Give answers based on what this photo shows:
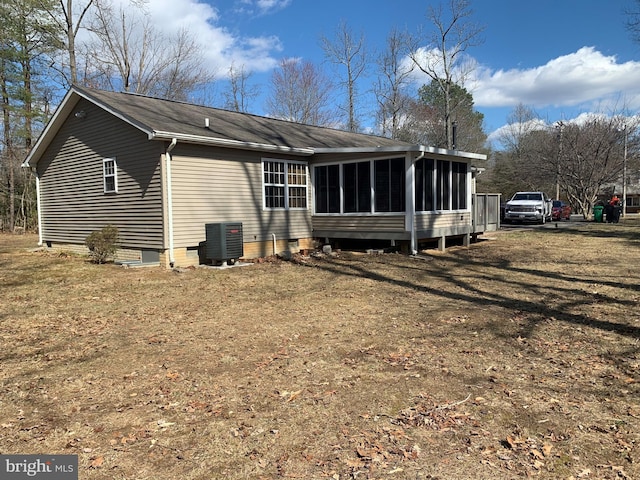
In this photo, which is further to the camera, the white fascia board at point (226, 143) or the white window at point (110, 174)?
the white window at point (110, 174)

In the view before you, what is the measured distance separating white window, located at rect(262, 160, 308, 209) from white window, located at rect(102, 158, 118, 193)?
13.2 feet

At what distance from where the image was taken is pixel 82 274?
1007cm

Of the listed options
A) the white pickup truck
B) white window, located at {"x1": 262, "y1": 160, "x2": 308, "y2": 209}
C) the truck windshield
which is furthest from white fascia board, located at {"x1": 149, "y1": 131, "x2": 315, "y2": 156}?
the truck windshield

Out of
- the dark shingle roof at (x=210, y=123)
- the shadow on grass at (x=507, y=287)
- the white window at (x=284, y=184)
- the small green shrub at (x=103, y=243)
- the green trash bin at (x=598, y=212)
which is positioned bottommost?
the shadow on grass at (x=507, y=287)

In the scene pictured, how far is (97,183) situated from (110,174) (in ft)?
2.75

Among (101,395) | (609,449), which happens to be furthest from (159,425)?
(609,449)

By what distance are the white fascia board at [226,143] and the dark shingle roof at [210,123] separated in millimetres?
132

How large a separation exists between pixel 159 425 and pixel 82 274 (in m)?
7.80

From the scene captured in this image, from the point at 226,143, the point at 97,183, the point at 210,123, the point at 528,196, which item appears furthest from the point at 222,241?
the point at 528,196

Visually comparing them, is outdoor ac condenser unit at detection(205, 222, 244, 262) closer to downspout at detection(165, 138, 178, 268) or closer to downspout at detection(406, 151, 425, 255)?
downspout at detection(165, 138, 178, 268)

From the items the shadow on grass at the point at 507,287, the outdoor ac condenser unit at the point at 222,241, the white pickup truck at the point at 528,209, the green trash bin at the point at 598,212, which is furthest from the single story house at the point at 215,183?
the green trash bin at the point at 598,212

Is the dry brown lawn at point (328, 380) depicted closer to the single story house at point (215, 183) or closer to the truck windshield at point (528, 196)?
the single story house at point (215, 183)

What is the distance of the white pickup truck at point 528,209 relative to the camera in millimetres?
26688

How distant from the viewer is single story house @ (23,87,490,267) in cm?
1126
